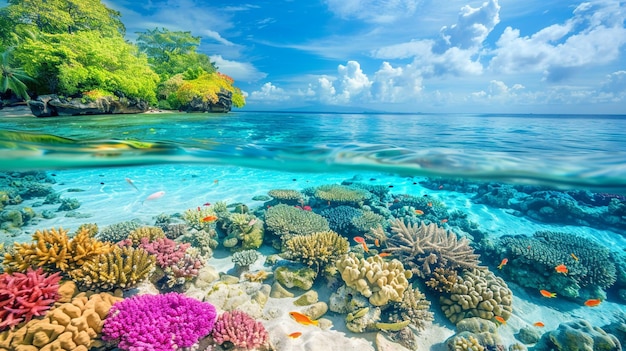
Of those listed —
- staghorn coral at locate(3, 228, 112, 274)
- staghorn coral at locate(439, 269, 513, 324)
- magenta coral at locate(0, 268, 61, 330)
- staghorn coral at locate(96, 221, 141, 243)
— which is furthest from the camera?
staghorn coral at locate(96, 221, 141, 243)

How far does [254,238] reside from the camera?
24.9 feet

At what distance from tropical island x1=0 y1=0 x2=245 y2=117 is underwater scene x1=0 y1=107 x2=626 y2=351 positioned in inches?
370

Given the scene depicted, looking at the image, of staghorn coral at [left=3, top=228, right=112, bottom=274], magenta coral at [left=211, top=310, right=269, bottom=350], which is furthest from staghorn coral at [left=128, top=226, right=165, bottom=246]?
magenta coral at [left=211, top=310, right=269, bottom=350]

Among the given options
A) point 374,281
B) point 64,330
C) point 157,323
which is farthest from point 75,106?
point 374,281

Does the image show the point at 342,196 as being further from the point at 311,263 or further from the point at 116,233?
the point at 116,233

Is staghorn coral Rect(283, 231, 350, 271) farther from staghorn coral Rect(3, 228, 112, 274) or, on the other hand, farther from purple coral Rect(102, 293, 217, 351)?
staghorn coral Rect(3, 228, 112, 274)

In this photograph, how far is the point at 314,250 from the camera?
6031 mm

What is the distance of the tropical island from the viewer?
17734mm

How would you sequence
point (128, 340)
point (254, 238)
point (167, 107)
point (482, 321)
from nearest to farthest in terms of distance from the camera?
point (128, 340)
point (482, 321)
point (254, 238)
point (167, 107)

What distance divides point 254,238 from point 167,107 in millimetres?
23595

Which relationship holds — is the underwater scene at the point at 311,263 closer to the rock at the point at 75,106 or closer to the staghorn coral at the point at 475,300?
the staghorn coral at the point at 475,300

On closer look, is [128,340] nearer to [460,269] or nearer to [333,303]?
[333,303]

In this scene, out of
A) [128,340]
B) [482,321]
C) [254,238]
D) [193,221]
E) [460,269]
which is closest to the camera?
[128,340]

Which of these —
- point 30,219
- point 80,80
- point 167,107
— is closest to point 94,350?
point 30,219
